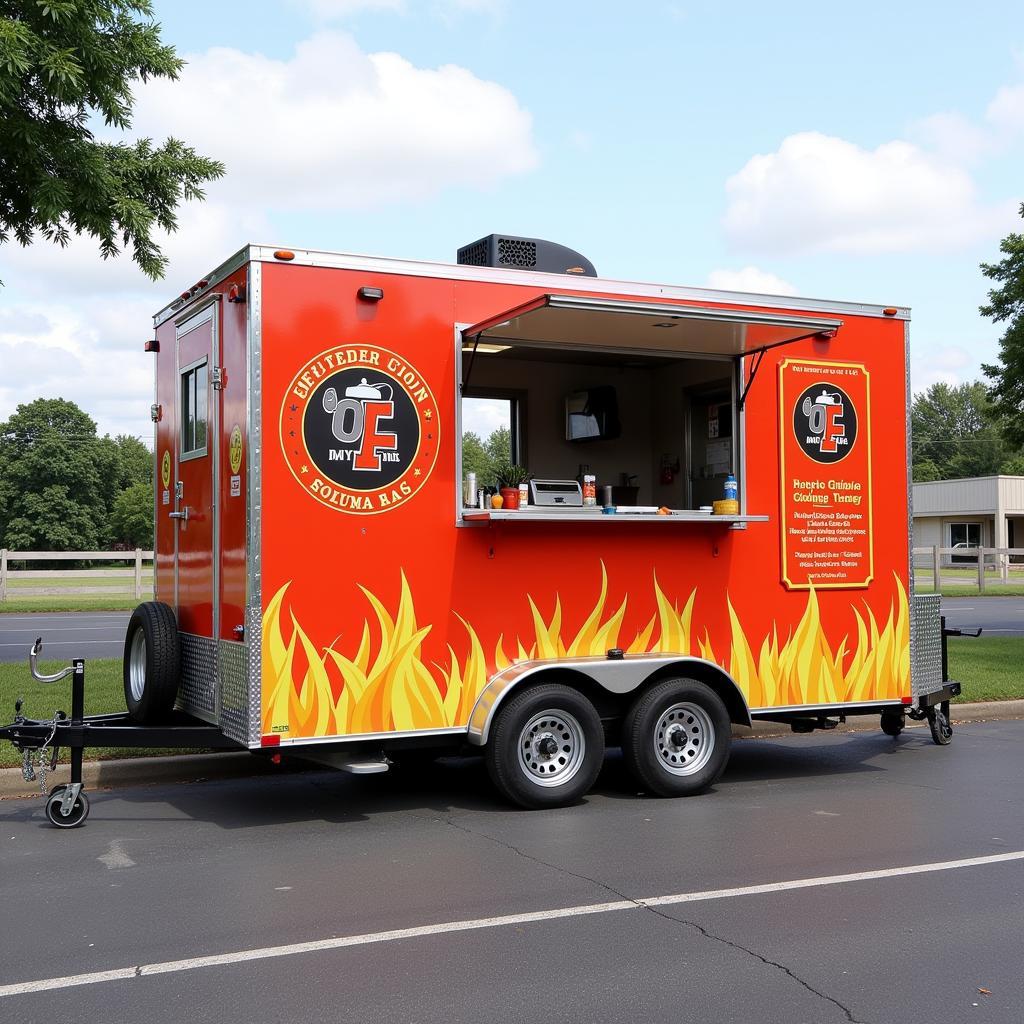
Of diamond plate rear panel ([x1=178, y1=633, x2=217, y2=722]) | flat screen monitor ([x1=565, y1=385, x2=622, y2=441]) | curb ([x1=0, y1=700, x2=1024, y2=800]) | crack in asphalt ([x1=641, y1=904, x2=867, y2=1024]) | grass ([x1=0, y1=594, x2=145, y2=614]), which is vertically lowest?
crack in asphalt ([x1=641, y1=904, x2=867, y2=1024])

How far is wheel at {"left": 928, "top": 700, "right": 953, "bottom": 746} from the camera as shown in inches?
401

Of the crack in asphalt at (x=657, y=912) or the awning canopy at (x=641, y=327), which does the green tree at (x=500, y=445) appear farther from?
the crack in asphalt at (x=657, y=912)

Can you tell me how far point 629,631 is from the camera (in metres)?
8.36

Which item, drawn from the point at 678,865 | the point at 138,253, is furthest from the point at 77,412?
the point at 678,865

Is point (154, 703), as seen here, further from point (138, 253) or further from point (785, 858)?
point (138, 253)

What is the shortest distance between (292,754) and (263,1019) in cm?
302

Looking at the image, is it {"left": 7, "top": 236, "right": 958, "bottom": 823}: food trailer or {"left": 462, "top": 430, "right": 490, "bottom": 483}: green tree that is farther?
{"left": 462, "top": 430, "right": 490, "bottom": 483}: green tree

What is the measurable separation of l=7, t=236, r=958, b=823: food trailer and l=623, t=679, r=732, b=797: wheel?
0.06 feet

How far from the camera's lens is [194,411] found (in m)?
8.45

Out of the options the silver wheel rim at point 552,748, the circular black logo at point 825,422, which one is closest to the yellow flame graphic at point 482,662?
the silver wheel rim at point 552,748

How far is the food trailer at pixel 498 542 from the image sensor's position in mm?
7371

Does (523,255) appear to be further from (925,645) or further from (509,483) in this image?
(925,645)

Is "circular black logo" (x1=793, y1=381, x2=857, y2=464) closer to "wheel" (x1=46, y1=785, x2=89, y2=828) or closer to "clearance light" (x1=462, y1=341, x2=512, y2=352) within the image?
"clearance light" (x1=462, y1=341, x2=512, y2=352)

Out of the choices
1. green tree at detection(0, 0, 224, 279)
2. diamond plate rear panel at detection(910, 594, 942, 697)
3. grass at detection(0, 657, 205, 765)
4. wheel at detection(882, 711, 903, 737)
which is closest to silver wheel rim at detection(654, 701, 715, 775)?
diamond plate rear panel at detection(910, 594, 942, 697)
